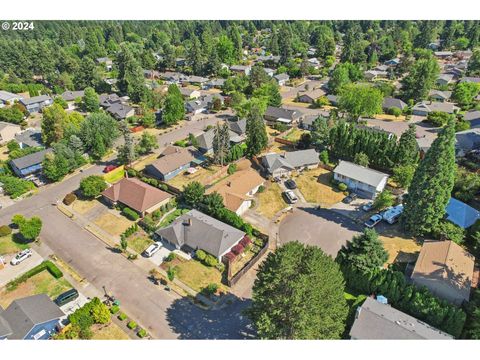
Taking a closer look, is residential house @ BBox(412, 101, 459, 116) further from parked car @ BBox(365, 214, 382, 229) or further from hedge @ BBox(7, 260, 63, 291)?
hedge @ BBox(7, 260, 63, 291)

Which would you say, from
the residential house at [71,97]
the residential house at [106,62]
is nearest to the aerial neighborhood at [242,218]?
the residential house at [71,97]

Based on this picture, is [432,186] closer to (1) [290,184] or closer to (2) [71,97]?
(1) [290,184]

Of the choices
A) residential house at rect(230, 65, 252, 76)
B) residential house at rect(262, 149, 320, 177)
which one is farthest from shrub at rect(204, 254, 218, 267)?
residential house at rect(230, 65, 252, 76)

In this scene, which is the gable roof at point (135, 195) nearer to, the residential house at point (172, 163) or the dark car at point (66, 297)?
the residential house at point (172, 163)

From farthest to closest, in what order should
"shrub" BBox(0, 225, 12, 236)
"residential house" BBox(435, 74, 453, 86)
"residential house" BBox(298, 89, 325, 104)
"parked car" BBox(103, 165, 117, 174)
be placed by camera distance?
"residential house" BBox(435, 74, 453, 86) < "residential house" BBox(298, 89, 325, 104) < "parked car" BBox(103, 165, 117, 174) < "shrub" BBox(0, 225, 12, 236)

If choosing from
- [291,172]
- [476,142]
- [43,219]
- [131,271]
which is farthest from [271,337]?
[476,142]

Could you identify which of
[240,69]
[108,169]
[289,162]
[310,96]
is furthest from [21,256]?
[240,69]
